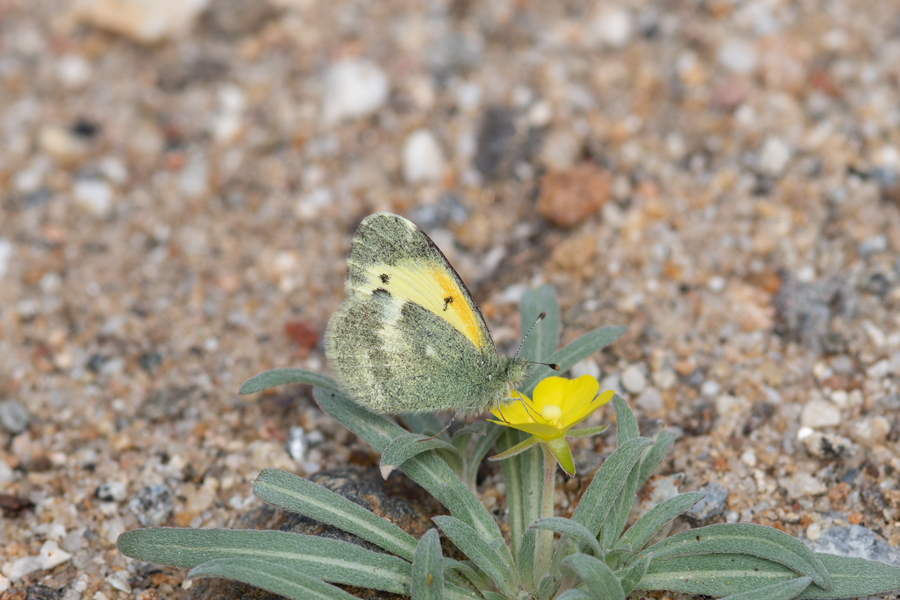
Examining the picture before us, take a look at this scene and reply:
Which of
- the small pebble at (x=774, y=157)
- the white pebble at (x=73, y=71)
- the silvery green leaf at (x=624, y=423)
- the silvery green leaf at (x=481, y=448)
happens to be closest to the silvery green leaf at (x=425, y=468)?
the silvery green leaf at (x=481, y=448)

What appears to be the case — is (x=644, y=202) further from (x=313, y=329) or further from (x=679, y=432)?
(x=313, y=329)

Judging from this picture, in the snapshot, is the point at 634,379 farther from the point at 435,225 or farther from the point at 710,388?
the point at 435,225

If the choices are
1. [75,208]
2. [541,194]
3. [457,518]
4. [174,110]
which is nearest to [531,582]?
[457,518]

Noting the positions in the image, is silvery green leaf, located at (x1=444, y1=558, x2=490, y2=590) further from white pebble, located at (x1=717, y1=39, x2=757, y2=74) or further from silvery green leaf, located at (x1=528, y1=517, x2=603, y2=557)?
white pebble, located at (x1=717, y1=39, x2=757, y2=74)

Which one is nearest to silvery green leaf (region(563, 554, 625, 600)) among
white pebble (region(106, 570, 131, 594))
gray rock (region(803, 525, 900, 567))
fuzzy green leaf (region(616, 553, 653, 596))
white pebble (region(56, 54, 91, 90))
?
fuzzy green leaf (region(616, 553, 653, 596))

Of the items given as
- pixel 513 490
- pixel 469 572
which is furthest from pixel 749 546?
pixel 469 572

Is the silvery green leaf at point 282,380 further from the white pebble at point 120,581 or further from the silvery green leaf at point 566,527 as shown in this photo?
the silvery green leaf at point 566,527
